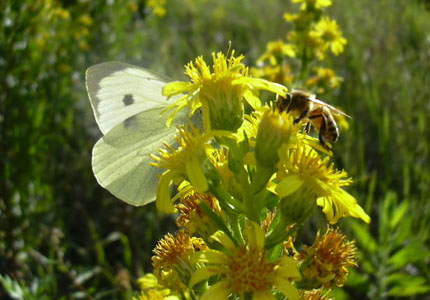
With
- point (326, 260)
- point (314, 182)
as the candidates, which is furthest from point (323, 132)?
point (326, 260)

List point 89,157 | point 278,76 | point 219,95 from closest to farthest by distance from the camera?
point 219,95 < point 278,76 < point 89,157

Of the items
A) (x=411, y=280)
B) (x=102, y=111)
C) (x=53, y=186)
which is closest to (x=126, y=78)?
(x=102, y=111)

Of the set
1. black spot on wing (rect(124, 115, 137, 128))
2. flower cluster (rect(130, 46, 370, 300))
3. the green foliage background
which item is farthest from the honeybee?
the green foliage background

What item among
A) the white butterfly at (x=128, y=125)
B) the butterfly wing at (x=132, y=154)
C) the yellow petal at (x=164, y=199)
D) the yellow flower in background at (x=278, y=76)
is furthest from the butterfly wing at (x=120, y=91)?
the yellow flower in background at (x=278, y=76)

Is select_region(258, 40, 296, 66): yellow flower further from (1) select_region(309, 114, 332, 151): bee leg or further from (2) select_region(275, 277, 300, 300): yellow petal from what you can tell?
(2) select_region(275, 277, 300, 300): yellow petal

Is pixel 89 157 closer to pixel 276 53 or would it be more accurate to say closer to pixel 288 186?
pixel 276 53

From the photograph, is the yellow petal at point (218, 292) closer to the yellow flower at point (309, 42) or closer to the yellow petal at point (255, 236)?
the yellow petal at point (255, 236)
